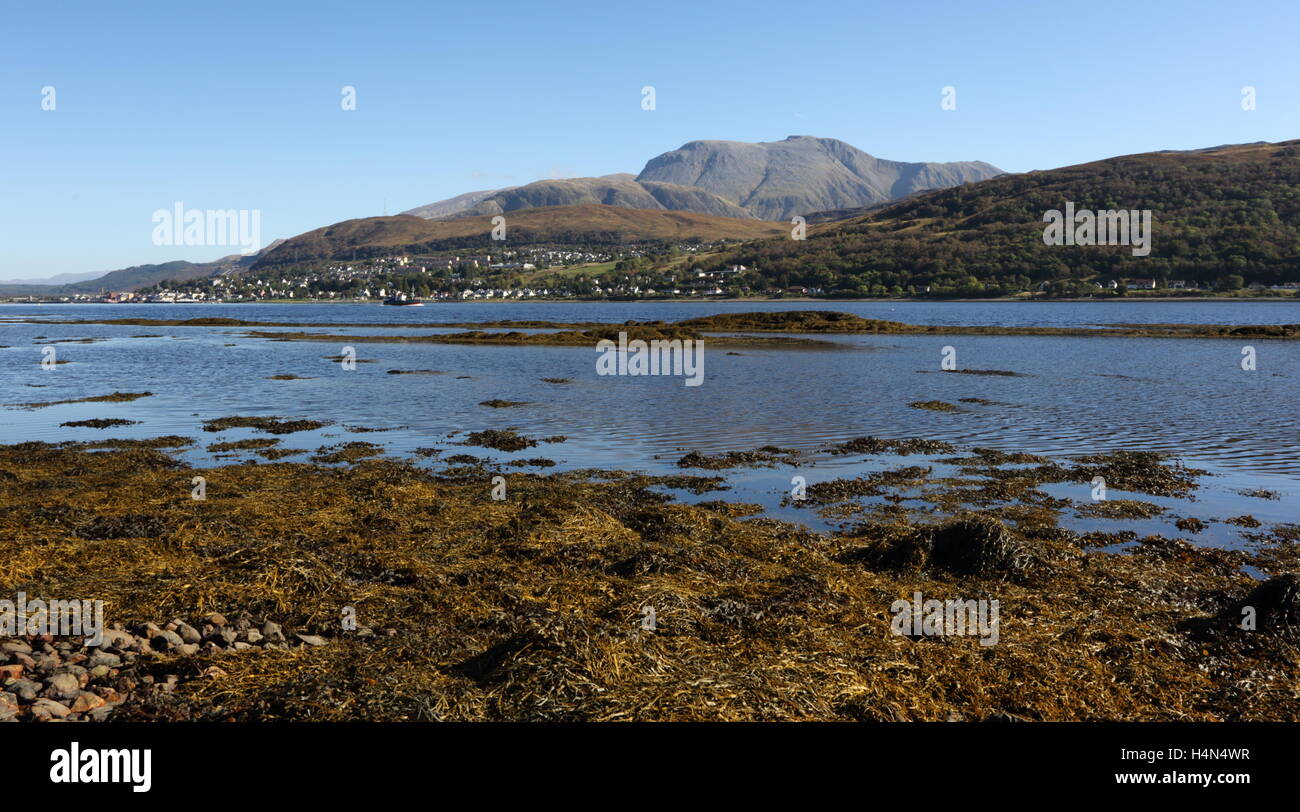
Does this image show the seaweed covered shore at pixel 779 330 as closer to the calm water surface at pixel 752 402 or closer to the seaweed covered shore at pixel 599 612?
the calm water surface at pixel 752 402

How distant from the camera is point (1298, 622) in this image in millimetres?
9359

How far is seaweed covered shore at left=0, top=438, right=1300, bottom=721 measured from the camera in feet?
22.8

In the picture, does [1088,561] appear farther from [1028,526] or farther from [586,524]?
[586,524]

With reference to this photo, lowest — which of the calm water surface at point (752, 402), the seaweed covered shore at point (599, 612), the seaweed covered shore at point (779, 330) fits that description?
the seaweed covered shore at point (599, 612)

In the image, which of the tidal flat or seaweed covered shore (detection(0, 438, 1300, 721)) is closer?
seaweed covered shore (detection(0, 438, 1300, 721))

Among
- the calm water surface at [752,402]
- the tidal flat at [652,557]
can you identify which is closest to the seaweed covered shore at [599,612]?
the tidal flat at [652,557]

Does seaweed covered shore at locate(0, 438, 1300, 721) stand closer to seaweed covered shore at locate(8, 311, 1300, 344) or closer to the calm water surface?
the calm water surface

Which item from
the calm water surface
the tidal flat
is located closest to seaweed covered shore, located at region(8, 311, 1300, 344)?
the calm water surface

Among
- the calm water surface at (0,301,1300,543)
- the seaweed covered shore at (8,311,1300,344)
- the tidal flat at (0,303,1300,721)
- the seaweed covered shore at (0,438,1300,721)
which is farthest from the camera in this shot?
the seaweed covered shore at (8,311,1300,344)

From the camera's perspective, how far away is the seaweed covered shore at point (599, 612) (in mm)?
6953

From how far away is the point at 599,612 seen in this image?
9898 millimetres

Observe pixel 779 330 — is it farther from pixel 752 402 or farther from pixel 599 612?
pixel 599 612
